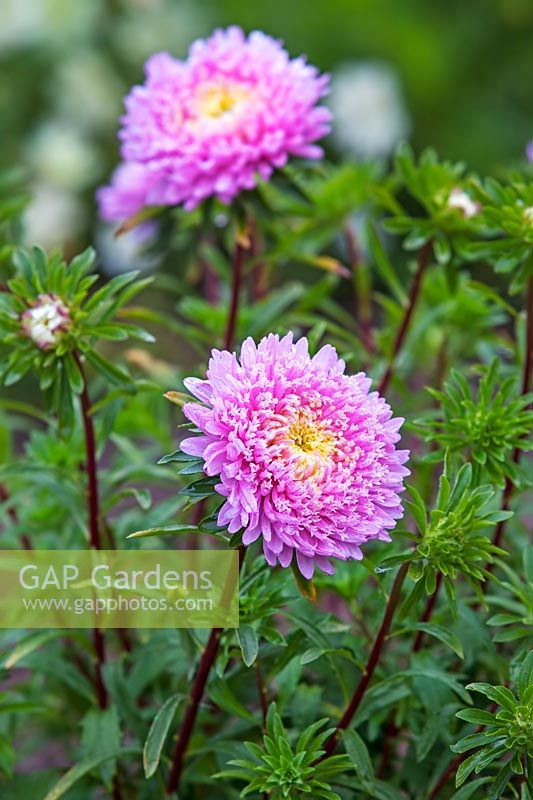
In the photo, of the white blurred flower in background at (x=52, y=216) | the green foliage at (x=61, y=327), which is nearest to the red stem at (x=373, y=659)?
the green foliage at (x=61, y=327)

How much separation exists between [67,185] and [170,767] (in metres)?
2.35

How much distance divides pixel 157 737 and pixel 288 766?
0.12 m

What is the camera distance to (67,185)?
3.10 metres

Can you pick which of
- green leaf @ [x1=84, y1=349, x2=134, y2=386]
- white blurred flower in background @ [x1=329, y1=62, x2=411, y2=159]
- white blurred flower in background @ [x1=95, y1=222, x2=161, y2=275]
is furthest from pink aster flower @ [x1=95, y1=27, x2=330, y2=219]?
white blurred flower in background @ [x1=329, y1=62, x2=411, y2=159]

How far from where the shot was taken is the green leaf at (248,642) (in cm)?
79

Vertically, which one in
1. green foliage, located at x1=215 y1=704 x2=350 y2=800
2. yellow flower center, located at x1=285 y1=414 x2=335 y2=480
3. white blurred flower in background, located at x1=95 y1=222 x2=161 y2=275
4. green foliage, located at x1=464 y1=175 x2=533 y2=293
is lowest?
green foliage, located at x1=215 y1=704 x2=350 y2=800

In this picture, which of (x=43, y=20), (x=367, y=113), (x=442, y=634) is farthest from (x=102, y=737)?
(x=43, y=20)

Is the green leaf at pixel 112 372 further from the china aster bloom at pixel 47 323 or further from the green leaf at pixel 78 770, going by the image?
the green leaf at pixel 78 770

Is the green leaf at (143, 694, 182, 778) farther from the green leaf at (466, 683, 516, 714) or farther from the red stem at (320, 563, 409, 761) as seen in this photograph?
the green leaf at (466, 683, 516, 714)

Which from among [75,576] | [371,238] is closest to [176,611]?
[75,576]

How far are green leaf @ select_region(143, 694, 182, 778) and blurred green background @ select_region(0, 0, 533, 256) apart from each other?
2.27 metres

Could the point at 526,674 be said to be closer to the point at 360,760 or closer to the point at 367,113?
the point at 360,760

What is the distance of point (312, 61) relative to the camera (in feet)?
10.9

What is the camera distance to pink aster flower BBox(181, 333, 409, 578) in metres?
0.75
